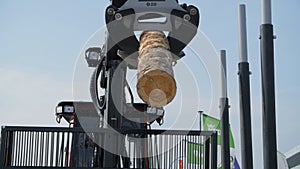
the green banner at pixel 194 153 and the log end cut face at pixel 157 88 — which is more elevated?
the log end cut face at pixel 157 88

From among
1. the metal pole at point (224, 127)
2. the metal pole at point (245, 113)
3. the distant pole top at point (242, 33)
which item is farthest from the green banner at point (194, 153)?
the metal pole at point (224, 127)

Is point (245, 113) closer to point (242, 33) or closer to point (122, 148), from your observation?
point (242, 33)

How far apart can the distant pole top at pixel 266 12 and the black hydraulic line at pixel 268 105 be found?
26 cm

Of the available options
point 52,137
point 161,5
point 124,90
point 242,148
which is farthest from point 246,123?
point 52,137

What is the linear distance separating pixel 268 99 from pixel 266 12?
97 centimetres

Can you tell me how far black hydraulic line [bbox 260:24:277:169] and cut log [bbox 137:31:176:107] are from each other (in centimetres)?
160

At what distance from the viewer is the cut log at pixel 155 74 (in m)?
3.25

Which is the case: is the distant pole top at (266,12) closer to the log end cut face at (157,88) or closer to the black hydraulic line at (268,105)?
the black hydraulic line at (268,105)

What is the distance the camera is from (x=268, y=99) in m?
4.75

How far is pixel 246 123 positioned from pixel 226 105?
1190 mm

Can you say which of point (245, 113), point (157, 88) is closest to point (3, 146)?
point (157, 88)

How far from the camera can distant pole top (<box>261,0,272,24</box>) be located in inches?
201

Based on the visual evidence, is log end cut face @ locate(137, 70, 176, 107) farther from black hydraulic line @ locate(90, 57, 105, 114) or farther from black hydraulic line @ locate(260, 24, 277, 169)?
black hydraulic line @ locate(260, 24, 277, 169)

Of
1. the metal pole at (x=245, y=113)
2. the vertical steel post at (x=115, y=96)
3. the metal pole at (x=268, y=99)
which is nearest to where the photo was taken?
the vertical steel post at (x=115, y=96)
